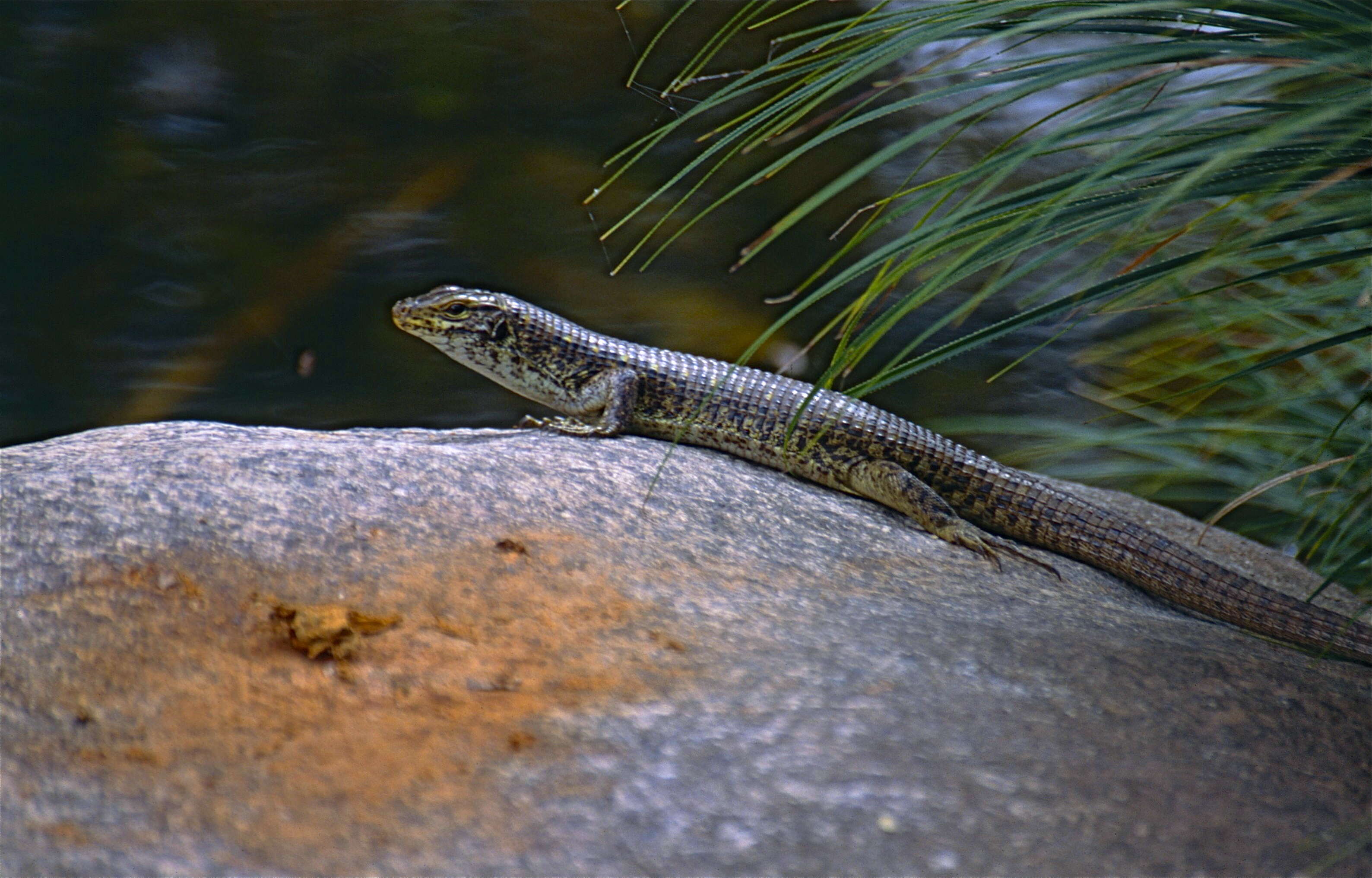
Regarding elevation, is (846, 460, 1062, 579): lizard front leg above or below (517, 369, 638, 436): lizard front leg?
below

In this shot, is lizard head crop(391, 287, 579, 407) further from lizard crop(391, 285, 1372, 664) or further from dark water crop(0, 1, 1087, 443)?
dark water crop(0, 1, 1087, 443)

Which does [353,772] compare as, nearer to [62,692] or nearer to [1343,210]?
[62,692]

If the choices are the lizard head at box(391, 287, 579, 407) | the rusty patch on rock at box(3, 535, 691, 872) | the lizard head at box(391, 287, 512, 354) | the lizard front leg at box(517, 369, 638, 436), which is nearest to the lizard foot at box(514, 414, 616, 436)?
the lizard front leg at box(517, 369, 638, 436)

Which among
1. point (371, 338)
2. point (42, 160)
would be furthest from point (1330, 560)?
point (42, 160)

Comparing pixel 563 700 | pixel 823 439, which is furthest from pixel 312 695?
pixel 823 439

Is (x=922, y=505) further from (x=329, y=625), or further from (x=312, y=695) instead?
(x=312, y=695)

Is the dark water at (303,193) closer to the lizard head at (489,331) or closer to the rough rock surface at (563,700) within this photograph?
the lizard head at (489,331)

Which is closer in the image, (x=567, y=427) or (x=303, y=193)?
(x=567, y=427)
